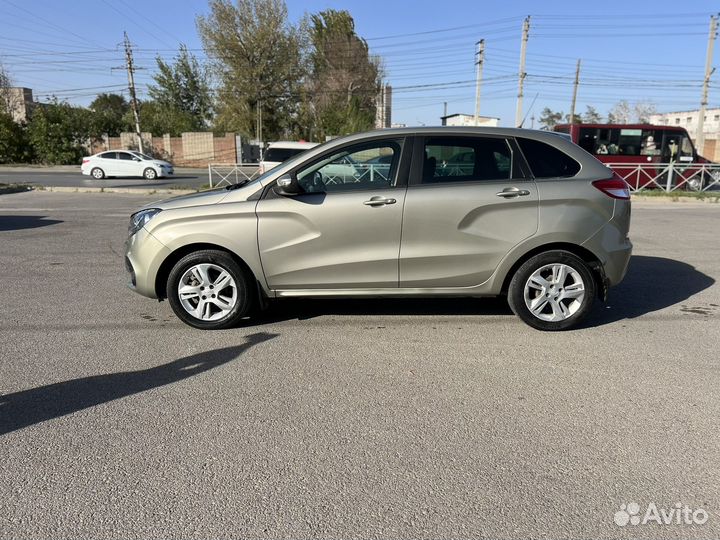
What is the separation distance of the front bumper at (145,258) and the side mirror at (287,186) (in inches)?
44.8

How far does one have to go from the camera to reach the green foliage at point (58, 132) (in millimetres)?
41094

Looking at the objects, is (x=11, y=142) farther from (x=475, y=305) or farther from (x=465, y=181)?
(x=465, y=181)

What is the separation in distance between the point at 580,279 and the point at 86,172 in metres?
28.4

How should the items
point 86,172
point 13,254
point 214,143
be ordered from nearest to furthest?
1. point 13,254
2. point 86,172
3. point 214,143

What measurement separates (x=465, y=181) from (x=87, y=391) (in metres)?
3.41

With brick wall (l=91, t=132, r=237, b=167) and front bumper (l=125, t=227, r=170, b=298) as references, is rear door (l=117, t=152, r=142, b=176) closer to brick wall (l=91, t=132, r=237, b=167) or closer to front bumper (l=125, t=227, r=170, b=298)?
brick wall (l=91, t=132, r=237, b=167)

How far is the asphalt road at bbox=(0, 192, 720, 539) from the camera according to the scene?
2406 millimetres

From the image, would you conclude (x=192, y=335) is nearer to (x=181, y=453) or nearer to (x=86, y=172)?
(x=181, y=453)

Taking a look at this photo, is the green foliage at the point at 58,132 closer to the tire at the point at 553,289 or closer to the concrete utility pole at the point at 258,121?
the concrete utility pole at the point at 258,121

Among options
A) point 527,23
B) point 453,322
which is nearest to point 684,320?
point 453,322

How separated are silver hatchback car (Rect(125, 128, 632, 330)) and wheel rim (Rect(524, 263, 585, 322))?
10 mm

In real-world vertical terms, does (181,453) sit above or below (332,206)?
below

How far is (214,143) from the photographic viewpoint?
42.2 metres

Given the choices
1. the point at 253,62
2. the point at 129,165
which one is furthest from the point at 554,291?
the point at 253,62
